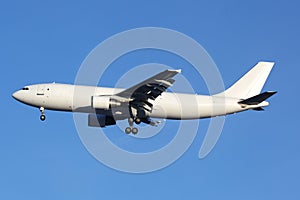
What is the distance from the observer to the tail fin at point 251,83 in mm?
76875

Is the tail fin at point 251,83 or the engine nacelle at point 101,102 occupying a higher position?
the tail fin at point 251,83

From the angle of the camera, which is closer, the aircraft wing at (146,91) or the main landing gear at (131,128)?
the aircraft wing at (146,91)

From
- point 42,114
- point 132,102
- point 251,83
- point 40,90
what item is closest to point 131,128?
point 132,102

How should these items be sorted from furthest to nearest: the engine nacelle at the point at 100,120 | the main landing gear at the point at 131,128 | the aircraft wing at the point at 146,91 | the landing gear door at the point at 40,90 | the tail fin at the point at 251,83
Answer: the engine nacelle at the point at 100,120 → the tail fin at the point at 251,83 → the main landing gear at the point at 131,128 → the landing gear door at the point at 40,90 → the aircraft wing at the point at 146,91

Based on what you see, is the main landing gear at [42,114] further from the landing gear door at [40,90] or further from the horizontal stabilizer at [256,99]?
the horizontal stabilizer at [256,99]

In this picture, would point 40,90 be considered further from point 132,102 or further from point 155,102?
point 155,102

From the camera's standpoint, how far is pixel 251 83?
77.7 meters

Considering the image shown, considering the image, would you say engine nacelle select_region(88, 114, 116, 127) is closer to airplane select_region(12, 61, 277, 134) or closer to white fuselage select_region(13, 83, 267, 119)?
airplane select_region(12, 61, 277, 134)

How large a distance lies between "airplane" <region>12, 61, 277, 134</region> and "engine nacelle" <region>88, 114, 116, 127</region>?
2.03m

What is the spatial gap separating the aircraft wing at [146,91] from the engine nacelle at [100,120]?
7063mm

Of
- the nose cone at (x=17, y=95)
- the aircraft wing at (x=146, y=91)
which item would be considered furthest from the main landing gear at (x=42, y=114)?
the aircraft wing at (x=146, y=91)

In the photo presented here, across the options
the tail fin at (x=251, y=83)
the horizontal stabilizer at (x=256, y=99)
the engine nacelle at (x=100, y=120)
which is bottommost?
the horizontal stabilizer at (x=256, y=99)

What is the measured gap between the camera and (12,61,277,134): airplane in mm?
70250

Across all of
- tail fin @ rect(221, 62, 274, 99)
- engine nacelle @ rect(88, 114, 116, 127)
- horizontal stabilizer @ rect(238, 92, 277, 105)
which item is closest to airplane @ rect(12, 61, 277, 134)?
horizontal stabilizer @ rect(238, 92, 277, 105)
